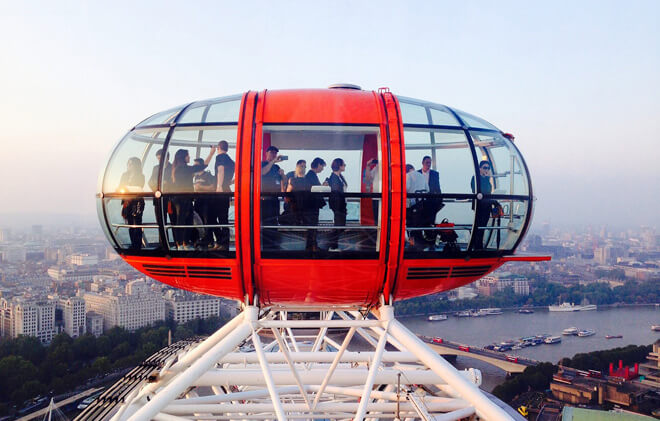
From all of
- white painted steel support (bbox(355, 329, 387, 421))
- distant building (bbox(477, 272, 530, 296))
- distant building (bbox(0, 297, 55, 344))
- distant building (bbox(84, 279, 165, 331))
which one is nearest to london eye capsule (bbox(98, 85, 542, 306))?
white painted steel support (bbox(355, 329, 387, 421))

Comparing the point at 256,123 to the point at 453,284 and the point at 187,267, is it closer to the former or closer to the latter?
the point at 187,267

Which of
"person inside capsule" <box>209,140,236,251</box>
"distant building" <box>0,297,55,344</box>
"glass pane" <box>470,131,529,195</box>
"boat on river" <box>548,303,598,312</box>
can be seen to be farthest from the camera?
"boat on river" <box>548,303,598,312</box>

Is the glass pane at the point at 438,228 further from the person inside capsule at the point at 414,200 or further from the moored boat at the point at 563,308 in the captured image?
the moored boat at the point at 563,308

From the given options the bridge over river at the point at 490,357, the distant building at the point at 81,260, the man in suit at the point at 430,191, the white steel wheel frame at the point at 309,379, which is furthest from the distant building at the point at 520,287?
the man in suit at the point at 430,191

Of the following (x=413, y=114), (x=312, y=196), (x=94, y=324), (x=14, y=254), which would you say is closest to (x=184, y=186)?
(x=312, y=196)

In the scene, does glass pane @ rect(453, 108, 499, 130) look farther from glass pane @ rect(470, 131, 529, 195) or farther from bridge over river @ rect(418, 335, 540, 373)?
bridge over river @ rect(418, 335, 540, 373)

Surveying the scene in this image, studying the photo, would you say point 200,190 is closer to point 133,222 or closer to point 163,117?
point 133,222
